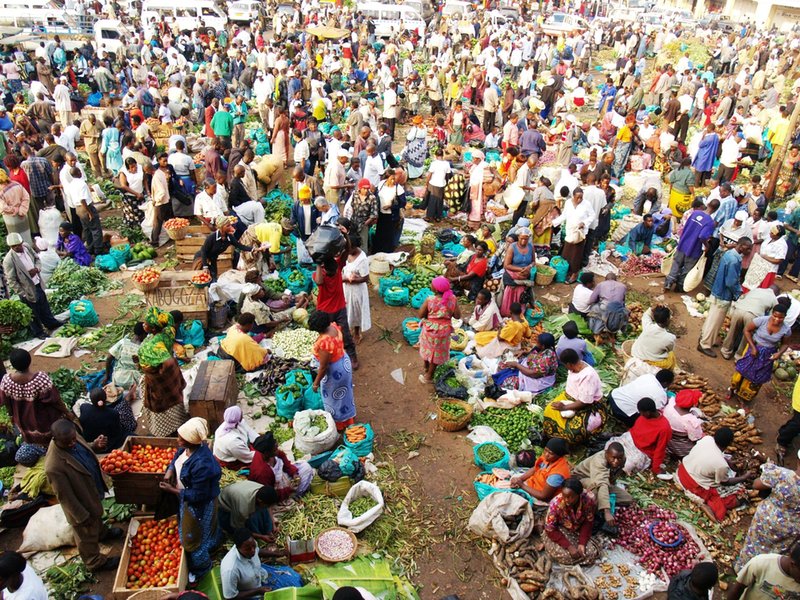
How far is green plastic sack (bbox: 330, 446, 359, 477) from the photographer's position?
19.7 feet

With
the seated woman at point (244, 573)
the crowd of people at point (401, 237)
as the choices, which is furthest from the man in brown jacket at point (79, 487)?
the seated woman at point (244, 573)

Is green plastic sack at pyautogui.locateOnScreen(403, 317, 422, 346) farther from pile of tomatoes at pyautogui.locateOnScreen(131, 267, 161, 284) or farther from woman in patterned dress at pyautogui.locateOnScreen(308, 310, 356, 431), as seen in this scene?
pile of tomatoes at pyautogui.locateOnScreen(131, 267, 161, 284)

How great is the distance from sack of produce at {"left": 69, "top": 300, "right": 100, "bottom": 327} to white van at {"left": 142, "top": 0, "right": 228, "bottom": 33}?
2135 centimetres

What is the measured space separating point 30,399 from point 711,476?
670cm

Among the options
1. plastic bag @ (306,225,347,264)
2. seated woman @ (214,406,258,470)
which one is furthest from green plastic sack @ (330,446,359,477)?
plastic bag @ (306,225,347,264)

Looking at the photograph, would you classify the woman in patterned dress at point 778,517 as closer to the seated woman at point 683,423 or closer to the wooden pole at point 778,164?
the seated woman at point 683,423

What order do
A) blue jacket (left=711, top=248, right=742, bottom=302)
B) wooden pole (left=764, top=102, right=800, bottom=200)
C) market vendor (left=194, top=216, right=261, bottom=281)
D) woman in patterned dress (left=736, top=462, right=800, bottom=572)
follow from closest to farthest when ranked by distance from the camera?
1. woman in patterned dress (left=736, top=462, right=800, bottom=572)
2. blue jacket (left=711, top=248, right=742, bottom=302)
3. market vendor (left=194, top=216, right=261, bottom=281)
4. wooden pole (left=764, top=102, right=800, bottom=200)

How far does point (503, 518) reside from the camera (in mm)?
5566

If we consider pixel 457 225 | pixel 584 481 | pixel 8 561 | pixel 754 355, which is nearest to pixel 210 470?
pixel 8 561

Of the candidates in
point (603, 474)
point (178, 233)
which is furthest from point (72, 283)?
point (603, 474)

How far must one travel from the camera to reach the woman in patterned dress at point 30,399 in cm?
540

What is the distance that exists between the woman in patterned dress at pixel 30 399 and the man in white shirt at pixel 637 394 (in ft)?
19.4

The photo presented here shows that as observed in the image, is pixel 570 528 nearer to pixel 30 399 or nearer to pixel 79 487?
pixel 79 487

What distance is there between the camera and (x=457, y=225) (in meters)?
12.1
